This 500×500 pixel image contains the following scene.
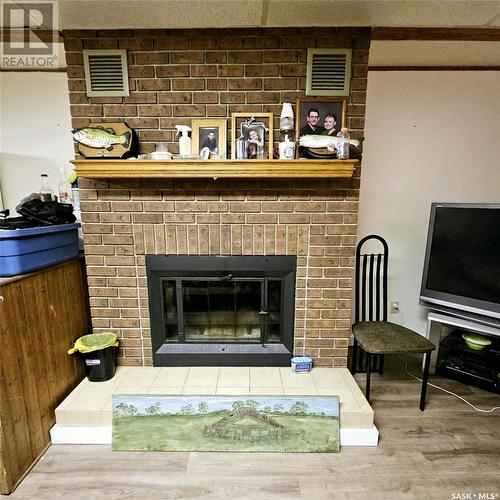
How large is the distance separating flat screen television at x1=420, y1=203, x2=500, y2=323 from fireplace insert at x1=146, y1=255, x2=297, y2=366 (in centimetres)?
105

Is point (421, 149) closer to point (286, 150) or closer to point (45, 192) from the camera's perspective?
Result: point (286, 150)

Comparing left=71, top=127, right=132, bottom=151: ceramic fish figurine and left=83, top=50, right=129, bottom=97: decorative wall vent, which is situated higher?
left=83, top=50, right=129, bottom=97: decorative wall vent

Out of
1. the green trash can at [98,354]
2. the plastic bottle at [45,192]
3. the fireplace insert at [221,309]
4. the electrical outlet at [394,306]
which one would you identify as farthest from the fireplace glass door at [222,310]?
the electrical outlet at [394,306]

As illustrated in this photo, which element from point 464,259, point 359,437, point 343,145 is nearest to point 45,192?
point 343,145

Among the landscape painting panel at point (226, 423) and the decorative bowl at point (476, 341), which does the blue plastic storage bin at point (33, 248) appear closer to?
the landscape painting panel at point (226, 423)

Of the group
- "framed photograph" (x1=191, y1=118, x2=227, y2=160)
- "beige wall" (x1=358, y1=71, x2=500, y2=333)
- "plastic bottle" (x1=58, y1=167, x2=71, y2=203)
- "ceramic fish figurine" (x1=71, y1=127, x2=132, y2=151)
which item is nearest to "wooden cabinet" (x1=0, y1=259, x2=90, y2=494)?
"plastic bottle" (x1=58, y1=167, x2=71, y2=203)

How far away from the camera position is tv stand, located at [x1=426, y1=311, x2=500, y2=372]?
182 cm

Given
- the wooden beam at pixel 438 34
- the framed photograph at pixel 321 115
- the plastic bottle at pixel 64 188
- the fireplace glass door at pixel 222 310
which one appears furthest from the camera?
the plastic bottle at pixel 64 188

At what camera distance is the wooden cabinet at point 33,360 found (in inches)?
49.6

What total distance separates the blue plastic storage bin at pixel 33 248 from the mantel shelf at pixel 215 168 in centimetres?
37

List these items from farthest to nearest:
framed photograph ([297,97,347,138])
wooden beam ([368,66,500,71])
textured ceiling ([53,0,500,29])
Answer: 1. wooden beam ([368,66,500,71])
2. framed photograph ([297,97,347,138])
3. textured ceiling ([53,0,500,29])

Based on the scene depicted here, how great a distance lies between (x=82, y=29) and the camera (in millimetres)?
1587

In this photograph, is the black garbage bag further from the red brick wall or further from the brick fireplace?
the red brick wall

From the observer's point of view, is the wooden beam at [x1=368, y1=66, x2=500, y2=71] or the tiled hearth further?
the wooden beam at [x1=368, y1=66, x2=500, y2=71]
